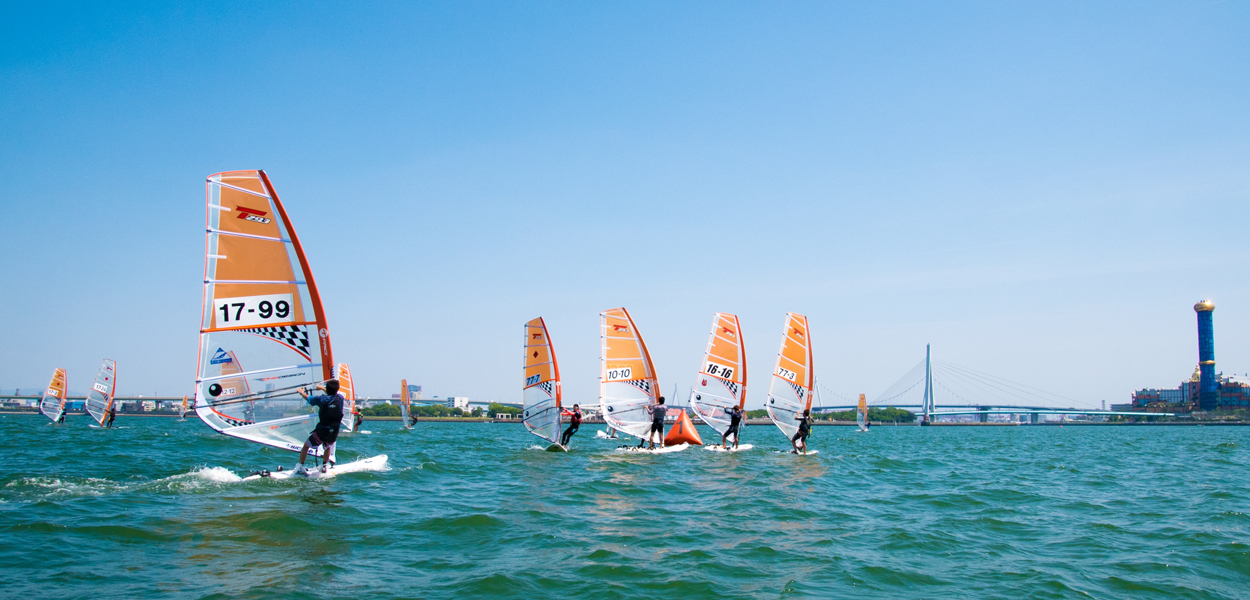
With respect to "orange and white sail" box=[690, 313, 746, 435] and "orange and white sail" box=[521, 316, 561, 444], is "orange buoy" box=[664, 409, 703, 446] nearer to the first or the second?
"orange and white sail" box=[690, 313, 746, 435]

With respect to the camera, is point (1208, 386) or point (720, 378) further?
point (1208, 386)

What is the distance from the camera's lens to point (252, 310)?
9.56 m

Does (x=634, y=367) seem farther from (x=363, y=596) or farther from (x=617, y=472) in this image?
(x=363, y=596)

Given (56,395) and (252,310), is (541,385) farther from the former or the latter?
(56,395)

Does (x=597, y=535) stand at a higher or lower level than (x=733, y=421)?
lower

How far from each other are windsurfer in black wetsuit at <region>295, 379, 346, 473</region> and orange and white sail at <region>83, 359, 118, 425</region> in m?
30.5

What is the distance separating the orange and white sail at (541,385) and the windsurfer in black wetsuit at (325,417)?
835 centimetres

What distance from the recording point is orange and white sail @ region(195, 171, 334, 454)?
9.31 meters

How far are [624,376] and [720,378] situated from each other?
10.1 feet

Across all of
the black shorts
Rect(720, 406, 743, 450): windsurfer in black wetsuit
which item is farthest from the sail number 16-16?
Rect(720, 406, 743, 450): windsurfer in black wetsuit

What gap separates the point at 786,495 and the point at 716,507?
1.91 m

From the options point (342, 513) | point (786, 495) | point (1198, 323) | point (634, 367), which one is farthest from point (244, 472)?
point (1198, 323)

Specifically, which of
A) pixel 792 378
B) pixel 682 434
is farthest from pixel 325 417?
pixel 682 434

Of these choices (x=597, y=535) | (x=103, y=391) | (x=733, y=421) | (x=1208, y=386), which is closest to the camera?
(x=597, y=535)
